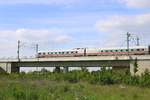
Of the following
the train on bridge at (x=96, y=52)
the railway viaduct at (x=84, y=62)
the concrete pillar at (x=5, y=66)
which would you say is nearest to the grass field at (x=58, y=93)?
the railway viaduct at (x=84, y=62)

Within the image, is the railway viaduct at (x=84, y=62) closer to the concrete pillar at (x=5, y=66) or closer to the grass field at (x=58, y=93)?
the concrete pillar at (x=5, y=66)

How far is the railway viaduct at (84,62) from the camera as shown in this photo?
85.1m

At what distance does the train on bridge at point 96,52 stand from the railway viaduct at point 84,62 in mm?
2131

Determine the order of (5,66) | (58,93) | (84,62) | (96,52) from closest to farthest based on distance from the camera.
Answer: (58,93) < (84,62) < (96,52) < (5,66)

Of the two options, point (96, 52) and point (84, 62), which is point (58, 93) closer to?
point (84, 62)

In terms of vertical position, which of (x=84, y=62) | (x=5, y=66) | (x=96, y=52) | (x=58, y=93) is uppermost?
(x=96, y=52)

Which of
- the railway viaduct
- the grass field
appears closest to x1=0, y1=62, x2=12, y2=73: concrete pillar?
the railway viaduct

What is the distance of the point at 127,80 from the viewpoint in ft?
194

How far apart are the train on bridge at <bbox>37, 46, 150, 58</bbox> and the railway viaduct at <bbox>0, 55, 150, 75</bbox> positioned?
2.13m

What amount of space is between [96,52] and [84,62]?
426cm

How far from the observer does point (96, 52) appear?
10006 cm

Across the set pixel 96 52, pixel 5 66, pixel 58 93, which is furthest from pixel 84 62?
pixel 58 93

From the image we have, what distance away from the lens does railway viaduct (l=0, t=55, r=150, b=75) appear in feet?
279

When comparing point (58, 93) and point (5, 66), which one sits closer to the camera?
point (58, 93)
